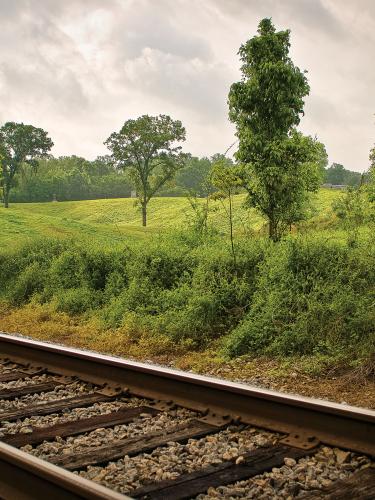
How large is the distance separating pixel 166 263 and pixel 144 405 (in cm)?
679

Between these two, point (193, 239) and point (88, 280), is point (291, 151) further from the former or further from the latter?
point (88, 280)

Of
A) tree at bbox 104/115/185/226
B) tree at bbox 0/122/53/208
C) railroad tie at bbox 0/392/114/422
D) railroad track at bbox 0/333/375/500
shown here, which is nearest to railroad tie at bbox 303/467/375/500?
railroad track at bbox 0/333/375/500

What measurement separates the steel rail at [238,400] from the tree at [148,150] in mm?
58250

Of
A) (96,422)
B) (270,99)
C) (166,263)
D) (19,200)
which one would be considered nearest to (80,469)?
(96,422)

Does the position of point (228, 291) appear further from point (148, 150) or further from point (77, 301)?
point (148, 150)

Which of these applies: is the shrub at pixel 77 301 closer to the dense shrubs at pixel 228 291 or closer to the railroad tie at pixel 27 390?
the dense shrubs at pixel 228 291

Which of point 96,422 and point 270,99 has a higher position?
point 270,99

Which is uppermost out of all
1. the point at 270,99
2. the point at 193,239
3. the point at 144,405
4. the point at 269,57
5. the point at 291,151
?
the point at 269,57

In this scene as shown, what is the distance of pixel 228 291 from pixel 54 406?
520 centimetres

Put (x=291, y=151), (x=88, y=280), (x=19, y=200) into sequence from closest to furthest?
(x=88, y=280) < (x=291, y=151) < (x=19, y=200)

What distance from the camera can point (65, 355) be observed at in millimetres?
6902

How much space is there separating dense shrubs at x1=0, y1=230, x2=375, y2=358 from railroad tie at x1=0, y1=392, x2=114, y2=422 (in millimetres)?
3277

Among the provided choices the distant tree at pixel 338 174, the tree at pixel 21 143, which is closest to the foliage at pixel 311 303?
the tree at pixel 21 143

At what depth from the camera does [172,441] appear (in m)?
4.36
